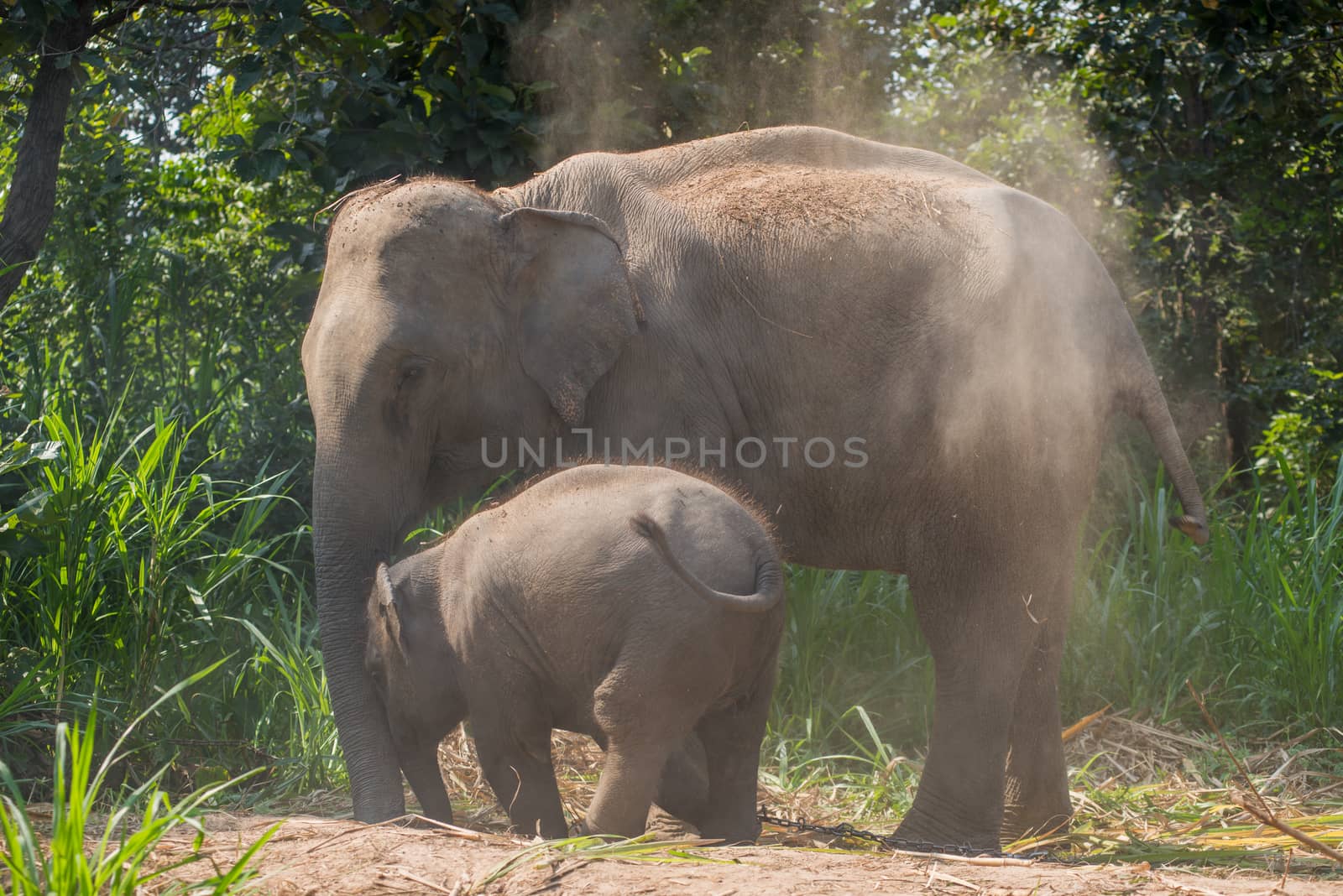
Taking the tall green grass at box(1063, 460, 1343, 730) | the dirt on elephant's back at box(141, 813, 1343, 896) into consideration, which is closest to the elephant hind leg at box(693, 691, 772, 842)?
the dirt on elephant's back at box(141, 813, 1343, 896)

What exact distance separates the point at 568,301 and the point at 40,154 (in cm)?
228

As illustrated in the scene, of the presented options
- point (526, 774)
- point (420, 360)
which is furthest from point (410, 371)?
point (526, 774)

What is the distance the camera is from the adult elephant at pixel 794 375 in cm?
354

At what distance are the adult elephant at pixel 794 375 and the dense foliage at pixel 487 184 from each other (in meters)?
0.96

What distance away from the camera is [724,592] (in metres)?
3.03

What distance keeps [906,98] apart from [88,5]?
26.0 ft

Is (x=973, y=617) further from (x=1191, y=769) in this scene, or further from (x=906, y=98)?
(x=906, y=98)

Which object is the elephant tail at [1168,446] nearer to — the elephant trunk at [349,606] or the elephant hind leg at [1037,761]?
the elephant hind leg at [1037,761]

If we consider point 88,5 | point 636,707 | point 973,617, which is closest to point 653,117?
point 88,5

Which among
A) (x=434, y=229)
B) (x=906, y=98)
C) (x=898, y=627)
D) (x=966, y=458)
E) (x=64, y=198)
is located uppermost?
(x=906, y=98)

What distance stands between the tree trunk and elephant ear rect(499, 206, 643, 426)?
2.00 m

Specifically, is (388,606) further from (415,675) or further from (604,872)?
(604,872)

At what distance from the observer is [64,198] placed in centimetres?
738

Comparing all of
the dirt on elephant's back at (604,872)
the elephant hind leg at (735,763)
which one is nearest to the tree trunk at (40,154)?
the dirt on elephant's back at (604,872)
